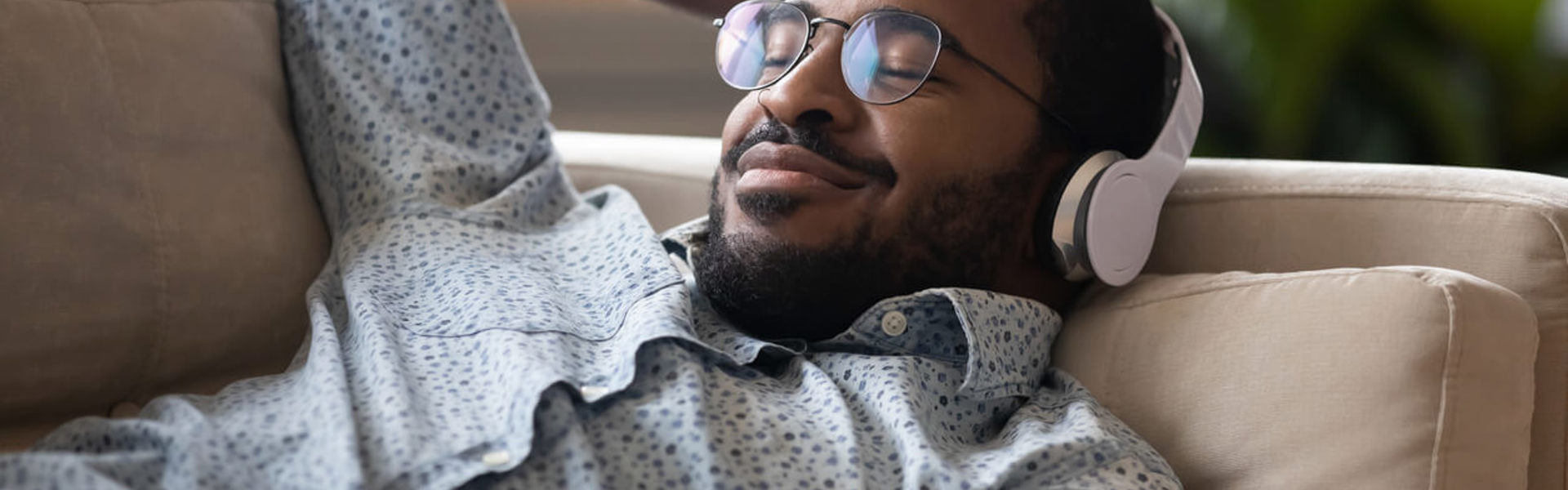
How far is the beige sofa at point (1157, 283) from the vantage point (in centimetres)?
99

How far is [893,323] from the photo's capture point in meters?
1.13

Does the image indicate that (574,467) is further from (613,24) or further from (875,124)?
(613,24)

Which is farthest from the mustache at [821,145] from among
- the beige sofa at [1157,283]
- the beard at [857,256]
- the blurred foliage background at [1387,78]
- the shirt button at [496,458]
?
the blurred foliage background at [1387,78]

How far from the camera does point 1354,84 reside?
8.22ft

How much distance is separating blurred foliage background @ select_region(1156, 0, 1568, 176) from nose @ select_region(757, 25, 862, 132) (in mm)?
1391

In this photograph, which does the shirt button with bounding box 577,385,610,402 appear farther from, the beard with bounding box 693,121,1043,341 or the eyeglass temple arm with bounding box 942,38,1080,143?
the eyeglass temple arm with bounding box 942,38,1080,143

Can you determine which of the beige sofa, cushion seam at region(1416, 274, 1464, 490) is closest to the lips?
the beige sofa

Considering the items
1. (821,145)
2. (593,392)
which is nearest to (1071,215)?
(821,145)

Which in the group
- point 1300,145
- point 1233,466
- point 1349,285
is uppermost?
point 1349,285

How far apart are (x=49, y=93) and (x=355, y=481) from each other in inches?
18.1

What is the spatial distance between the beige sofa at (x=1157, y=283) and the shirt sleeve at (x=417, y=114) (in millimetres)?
48

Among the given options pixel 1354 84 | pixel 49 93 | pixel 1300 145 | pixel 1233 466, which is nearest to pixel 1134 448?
pixel 1233 466

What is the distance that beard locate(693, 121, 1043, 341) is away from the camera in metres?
1.17

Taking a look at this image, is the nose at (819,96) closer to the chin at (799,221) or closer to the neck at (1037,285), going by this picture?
the chin at (799,221)
